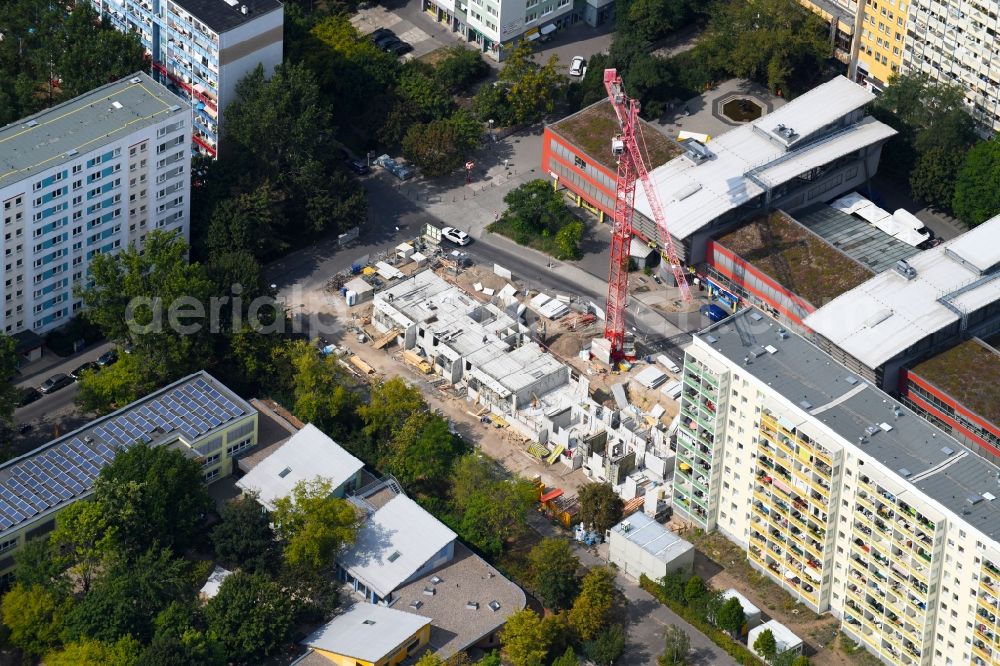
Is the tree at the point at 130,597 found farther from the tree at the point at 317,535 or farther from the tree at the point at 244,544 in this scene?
the tree at the point at 317,535

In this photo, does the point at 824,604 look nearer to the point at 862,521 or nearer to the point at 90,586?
the point at 862,521

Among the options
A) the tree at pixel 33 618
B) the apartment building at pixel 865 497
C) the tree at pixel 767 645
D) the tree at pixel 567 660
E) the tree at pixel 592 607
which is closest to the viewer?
the apartment building at pixel 865 497

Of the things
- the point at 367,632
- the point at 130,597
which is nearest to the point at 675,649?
the point at 367,632

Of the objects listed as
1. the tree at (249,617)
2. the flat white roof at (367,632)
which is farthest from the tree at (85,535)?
the flat white roof at (367,632)

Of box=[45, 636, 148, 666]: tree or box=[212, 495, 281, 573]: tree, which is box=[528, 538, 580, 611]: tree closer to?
box=[212, 495, 281, 573]: tree

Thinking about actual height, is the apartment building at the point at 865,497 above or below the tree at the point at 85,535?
above

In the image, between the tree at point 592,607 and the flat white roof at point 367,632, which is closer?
the flat white roof at point 367,632
